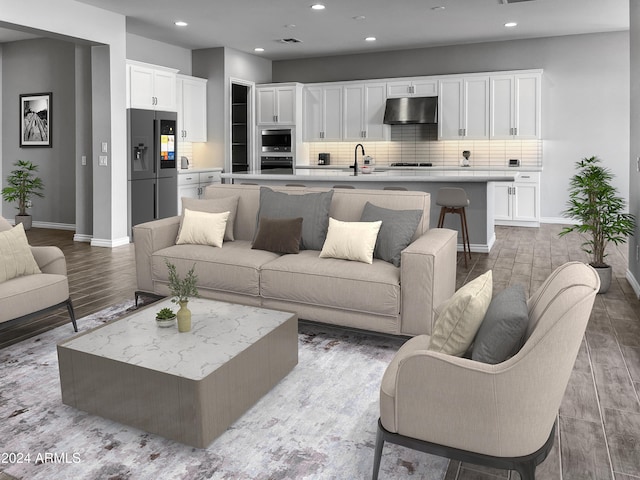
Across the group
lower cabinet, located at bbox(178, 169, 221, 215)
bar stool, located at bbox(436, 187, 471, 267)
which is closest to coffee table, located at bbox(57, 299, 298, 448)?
bar stool, located at bbox(436, 187, 471, 267)

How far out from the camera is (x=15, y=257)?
346 centimetres

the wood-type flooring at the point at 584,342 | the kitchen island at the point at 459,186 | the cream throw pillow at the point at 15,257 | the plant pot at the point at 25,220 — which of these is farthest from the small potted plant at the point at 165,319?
the plant pot at the point at 25,220

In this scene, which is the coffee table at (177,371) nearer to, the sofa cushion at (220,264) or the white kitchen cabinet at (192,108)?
the sofa cushion at (220,264)

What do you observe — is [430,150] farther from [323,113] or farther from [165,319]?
[165,319]

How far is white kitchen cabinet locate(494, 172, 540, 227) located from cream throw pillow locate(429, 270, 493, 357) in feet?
23.2

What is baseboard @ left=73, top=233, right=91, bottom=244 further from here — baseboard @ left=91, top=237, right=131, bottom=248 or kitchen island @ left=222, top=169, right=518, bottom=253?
kitchen island @ left=222, top=169, right=518, bottom=253

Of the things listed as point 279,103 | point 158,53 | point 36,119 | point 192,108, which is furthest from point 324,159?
point 36,119

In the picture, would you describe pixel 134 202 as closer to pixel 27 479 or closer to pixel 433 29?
pixel 433 29

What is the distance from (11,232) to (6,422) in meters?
1.45

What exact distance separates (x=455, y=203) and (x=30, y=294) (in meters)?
4.31

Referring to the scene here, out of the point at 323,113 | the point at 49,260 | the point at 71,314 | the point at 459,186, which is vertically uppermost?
the point at 323,113

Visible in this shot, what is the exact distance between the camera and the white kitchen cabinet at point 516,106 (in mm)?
8516

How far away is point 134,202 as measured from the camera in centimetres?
742

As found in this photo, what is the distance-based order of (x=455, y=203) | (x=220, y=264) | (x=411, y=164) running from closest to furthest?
1. (x=220, y=264)
2. (x=455, y=203)
3. (x=411, y=164)
